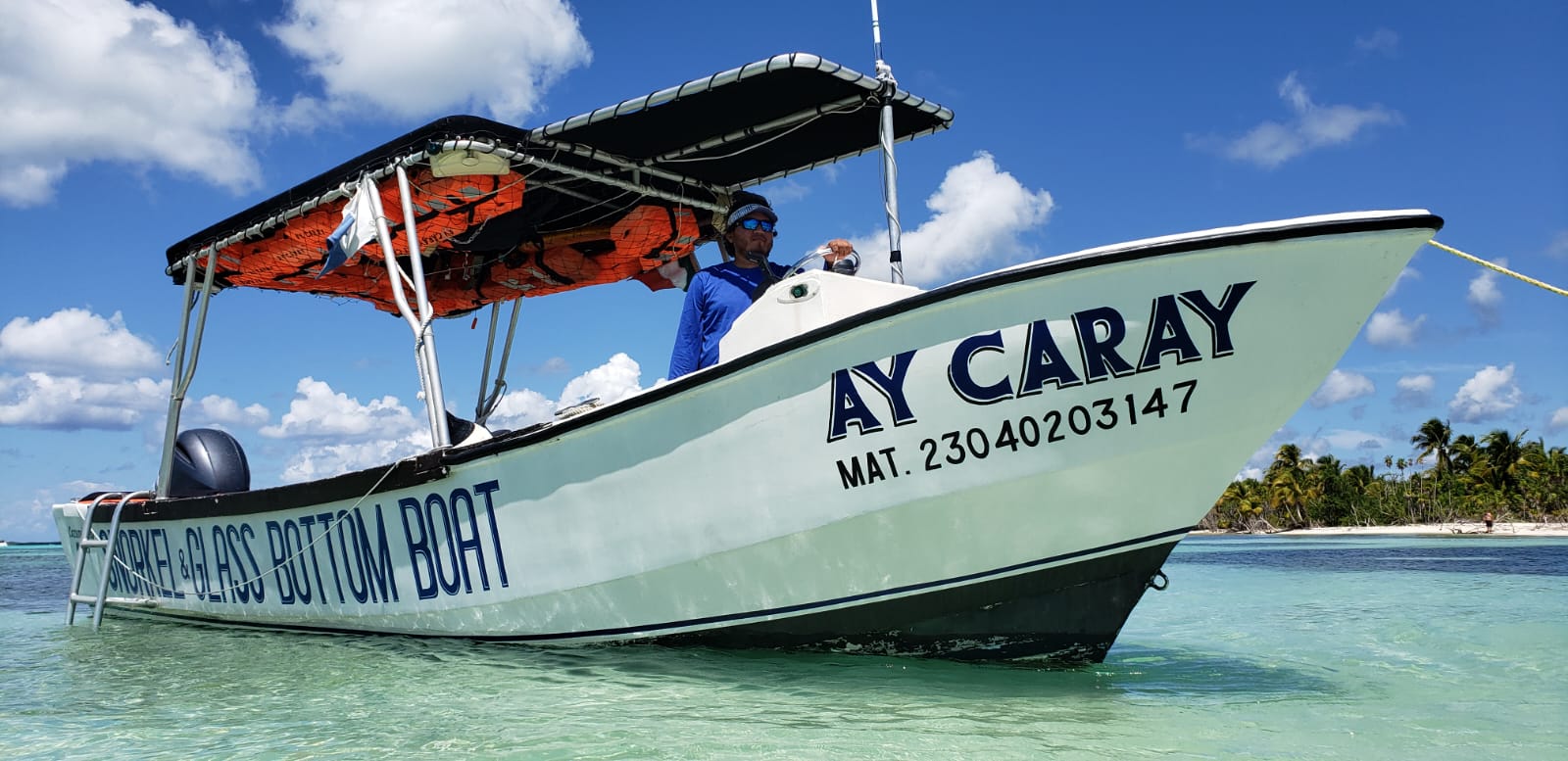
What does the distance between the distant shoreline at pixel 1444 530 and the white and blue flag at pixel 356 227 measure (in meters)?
53.1

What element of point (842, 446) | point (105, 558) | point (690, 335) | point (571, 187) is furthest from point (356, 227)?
point (105, 558)

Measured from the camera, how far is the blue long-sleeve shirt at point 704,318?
4.54m

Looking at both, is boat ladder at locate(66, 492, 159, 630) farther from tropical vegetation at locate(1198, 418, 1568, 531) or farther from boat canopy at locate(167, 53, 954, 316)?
tropical vegetation at locate(1198, 418, 1568, 531)

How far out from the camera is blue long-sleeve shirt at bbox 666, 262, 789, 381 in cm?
454

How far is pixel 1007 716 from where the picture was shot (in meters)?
3.00

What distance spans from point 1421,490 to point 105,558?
6487 centimetres

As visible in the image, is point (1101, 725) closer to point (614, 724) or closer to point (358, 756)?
point (614, 724)

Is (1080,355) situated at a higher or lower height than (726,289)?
lower

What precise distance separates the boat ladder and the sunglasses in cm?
556

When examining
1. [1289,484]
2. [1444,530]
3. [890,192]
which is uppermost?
[890,192]

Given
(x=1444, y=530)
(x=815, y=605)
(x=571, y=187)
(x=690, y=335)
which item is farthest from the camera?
(x=1444, y=530)

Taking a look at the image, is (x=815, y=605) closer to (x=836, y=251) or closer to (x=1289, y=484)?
(x=836, y=251)

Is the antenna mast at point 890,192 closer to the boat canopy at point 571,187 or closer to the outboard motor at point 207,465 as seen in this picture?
the boat canopy at point 571,187

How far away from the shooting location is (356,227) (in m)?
5.52
